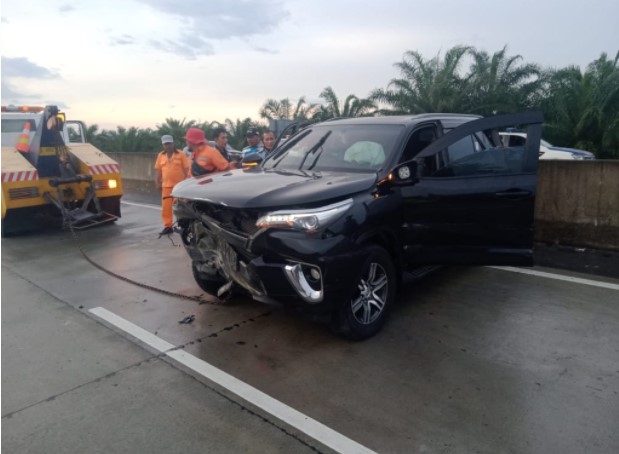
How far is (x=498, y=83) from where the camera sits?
20.2 m

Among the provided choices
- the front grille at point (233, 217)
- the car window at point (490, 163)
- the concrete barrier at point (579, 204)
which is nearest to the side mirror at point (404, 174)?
the car window at point (490, 163)

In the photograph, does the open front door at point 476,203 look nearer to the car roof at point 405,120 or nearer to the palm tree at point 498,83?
the car roof at point 405,120

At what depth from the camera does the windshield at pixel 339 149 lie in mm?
4496

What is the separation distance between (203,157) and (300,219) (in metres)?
3.96

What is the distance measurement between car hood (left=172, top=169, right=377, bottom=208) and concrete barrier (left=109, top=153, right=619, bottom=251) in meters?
3.93

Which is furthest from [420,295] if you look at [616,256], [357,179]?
[616,256]

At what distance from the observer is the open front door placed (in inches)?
172

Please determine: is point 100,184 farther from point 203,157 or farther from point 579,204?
point 579,204

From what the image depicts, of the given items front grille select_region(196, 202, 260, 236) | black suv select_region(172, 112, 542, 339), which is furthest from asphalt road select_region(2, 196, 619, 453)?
front grille select_region(196, 202, 260, 236)

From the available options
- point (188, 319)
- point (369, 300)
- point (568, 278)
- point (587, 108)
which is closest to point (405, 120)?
point (369, 300)

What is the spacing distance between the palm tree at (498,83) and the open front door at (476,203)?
54.5 feet

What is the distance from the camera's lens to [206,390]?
3408 mm

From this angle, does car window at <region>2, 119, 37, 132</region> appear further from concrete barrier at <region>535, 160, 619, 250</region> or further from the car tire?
concrete barrier at <region>535, 160, 619, 250</region>

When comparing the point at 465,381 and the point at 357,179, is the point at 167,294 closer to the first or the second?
the point at 357,179
